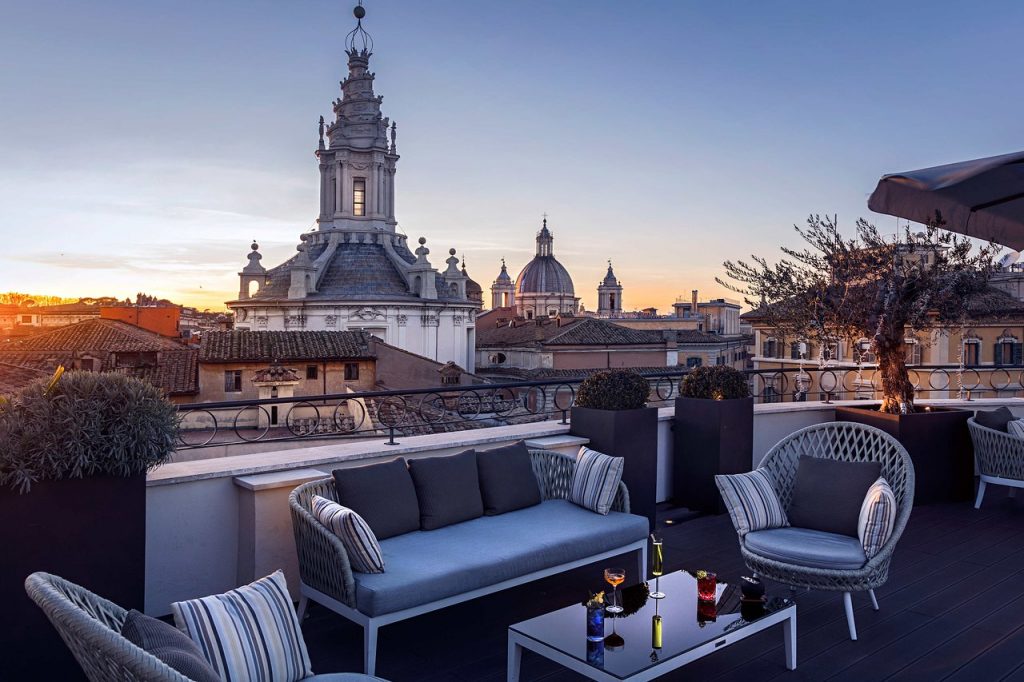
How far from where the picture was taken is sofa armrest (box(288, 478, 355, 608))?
11.4 feet

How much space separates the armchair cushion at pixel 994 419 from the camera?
6.73 m

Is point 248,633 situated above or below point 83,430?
below

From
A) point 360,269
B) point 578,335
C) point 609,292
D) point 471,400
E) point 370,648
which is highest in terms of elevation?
point 609,292

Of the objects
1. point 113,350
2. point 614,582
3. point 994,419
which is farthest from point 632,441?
point 113,350

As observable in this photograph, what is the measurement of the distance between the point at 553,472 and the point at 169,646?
328cm

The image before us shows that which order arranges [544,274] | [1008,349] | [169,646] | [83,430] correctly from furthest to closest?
[544,274] → [1008,349] → [83,430] → [169,646]

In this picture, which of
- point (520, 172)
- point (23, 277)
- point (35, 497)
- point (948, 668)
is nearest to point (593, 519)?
point (948, 668)

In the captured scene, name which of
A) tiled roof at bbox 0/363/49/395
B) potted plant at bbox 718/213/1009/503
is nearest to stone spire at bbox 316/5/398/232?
tiled roof at bbox 0/363/49/395

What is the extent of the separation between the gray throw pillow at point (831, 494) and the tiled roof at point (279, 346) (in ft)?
70.6

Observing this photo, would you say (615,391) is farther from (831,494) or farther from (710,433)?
(831,494)

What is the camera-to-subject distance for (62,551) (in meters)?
3.03

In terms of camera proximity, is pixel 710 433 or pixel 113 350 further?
pixel 113 350

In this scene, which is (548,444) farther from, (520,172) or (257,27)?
(520,172)

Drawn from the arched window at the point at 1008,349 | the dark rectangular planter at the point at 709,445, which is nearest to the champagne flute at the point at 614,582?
the dark rectangular planter at the point at 709,445
